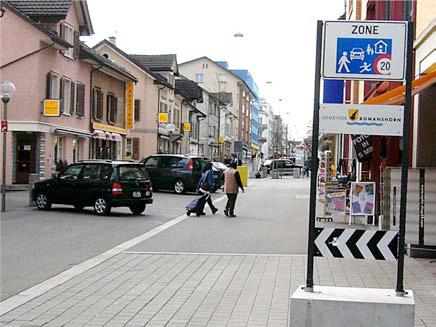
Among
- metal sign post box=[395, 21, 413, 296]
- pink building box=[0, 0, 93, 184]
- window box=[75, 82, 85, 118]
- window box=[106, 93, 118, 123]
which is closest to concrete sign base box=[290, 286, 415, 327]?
metal sign post box=[395, 21, 413, 296]

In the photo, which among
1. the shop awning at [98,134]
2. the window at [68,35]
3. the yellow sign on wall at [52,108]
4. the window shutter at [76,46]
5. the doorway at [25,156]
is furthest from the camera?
the shop awning at [98,134]

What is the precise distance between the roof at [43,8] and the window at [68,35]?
88 centimetres

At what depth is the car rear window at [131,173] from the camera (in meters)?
18.7

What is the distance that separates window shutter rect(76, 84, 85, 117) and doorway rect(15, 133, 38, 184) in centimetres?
472

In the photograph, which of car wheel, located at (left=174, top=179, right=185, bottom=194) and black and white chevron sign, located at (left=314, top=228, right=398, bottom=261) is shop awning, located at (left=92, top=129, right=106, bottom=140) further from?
black and white chevron sign, located at (left=314, top=228, right=398, bottom=261)

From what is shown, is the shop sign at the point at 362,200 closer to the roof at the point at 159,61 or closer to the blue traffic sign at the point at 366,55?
the blue traffic sign at the point at 366,55

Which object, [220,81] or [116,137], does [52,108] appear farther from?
[220,81]

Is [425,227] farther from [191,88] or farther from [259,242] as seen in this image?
[191,88]

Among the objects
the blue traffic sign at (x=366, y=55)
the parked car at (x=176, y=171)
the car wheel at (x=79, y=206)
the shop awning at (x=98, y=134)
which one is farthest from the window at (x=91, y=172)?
the shop awning at (x=98, y=134)

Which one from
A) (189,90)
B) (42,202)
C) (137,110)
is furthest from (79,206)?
(189,90)

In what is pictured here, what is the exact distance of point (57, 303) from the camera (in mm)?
7434

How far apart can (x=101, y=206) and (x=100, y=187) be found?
56 centimetres

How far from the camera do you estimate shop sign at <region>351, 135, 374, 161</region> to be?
56.4 ft

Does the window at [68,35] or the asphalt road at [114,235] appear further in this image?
the window at [68,35]
